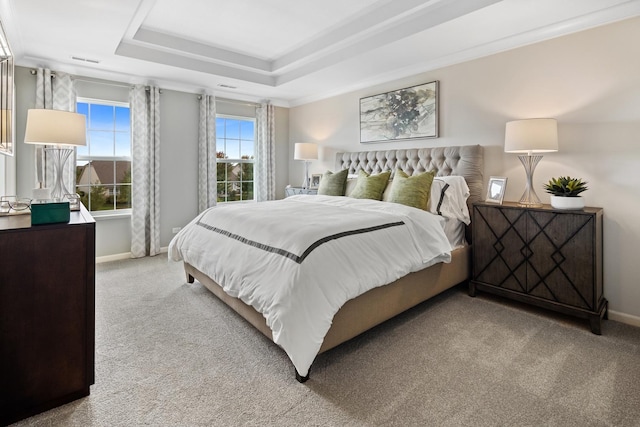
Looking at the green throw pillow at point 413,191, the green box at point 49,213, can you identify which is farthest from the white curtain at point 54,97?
the green throw pillow at point 413,191

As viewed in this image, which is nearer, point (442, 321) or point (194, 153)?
point (442, 321)

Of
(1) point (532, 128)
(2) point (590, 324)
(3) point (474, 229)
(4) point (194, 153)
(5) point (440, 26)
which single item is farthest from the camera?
(4) point (194, 153)

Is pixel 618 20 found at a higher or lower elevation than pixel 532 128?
higher

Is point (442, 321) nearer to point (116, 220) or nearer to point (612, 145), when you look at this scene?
point (612, 145)

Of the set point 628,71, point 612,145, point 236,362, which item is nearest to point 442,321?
point 236,362

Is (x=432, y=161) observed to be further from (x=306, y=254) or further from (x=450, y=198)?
(x=306, y=254)

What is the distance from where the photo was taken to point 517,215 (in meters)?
2.84

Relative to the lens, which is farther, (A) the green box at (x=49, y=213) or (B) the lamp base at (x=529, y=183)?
(B) the lamp base at (x=529, y=183)

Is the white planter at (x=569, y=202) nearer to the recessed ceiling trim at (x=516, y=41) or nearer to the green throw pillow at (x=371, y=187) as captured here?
the recessed ceiling trim at (x=516, y=41)

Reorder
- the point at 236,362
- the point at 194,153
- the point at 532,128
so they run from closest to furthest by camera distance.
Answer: the point at 236,362 → the point at 532,128 → the point at 194,153

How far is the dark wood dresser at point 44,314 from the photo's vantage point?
4.91 ft

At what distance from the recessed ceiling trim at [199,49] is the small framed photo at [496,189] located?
3307 mm

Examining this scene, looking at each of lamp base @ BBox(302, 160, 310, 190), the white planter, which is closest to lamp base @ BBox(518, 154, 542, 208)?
the white planter

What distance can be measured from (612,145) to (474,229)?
48.1 inches
